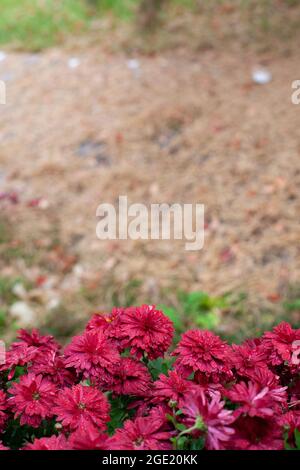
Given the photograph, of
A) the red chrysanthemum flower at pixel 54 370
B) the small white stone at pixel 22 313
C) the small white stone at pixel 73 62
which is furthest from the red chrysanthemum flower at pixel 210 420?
the small white stone at pixel 73 62

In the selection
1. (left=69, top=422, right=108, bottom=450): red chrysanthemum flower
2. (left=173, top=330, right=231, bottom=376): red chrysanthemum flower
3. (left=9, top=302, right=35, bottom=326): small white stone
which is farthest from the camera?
(left=9, top=302, right=35, bottom=326): small white stone

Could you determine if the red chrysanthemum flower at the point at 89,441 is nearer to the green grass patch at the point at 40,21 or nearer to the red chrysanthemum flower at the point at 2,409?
the red chrysanthemum flower at the point at 2,409

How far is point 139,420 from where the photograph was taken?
114 cm

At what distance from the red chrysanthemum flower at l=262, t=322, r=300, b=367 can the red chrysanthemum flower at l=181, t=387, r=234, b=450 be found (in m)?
0.26

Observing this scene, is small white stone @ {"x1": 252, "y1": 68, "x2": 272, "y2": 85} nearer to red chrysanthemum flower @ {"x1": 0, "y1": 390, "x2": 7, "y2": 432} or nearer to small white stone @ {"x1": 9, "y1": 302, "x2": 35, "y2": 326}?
small white stone @ {"x1": 9, "y1": 302, "x2": 35, "y2": 326}

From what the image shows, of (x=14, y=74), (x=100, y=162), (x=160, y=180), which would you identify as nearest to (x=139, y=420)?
(x=160, y=180)

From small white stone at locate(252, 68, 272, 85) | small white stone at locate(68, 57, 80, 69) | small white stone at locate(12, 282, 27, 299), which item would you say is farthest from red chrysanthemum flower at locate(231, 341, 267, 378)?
small white stone at locate(68, 57, 80, 69)

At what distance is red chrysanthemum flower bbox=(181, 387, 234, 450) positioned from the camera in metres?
1.05

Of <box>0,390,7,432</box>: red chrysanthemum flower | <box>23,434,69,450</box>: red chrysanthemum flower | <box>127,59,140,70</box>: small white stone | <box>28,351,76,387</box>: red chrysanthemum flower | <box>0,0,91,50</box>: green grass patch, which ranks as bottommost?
<box>23,434,69,450</box>: red chrysanthemum flower

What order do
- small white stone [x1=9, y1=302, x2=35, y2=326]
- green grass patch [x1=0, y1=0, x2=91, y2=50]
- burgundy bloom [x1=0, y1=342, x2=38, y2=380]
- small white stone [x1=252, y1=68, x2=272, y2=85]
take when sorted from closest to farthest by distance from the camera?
burgundy bloom [x1=0, y1=342, x2=38, y2=380]
small white stone [x1=9, y1=302, x2=35, y2=326]
small white stone [x1=252, y1=68, x2=272, y2=85]
green grass patch [x1=0, y1=0, x2=91, y2=50]

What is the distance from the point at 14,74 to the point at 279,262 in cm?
379

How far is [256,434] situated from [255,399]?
6 centimetres

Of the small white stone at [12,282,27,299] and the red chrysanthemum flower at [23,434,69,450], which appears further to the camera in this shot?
the small white stone at [12,282,27,299]

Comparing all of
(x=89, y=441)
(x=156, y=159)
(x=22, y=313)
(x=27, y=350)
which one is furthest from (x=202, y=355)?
(x=156, y=159)
